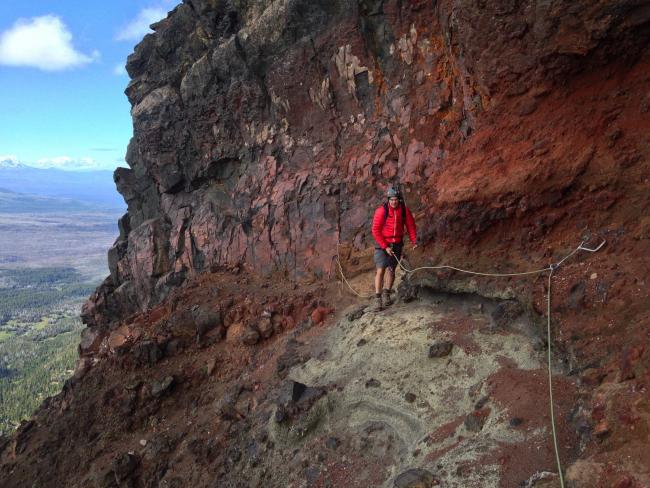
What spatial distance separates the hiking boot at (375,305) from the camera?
11.2 m

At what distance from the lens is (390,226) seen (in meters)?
10.9

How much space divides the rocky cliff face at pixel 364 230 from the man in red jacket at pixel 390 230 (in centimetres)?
65

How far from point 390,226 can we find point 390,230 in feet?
0.29

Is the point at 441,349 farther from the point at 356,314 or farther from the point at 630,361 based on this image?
the point at 356,314

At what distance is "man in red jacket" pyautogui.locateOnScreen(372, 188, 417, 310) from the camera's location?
10703 millimetres

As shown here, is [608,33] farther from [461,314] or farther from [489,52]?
[461,314]

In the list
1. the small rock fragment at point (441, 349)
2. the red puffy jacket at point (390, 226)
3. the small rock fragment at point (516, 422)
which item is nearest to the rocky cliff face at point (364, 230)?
the small rock fragment at point (516, 422)

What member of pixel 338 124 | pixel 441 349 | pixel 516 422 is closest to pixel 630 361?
pixel 516 422

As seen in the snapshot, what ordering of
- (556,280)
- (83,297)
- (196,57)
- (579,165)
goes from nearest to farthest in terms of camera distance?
(556,280), (579,165), (196,57), (83,297)

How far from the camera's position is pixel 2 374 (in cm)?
9412

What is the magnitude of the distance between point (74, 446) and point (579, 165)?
1276 cm

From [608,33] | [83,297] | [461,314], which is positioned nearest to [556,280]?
[461,314]

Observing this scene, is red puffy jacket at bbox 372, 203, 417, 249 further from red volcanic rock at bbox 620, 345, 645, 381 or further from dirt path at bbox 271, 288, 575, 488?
red volcanic rock at bbox 620, 345, 645, 381

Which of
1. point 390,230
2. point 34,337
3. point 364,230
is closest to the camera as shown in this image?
point 390,230
